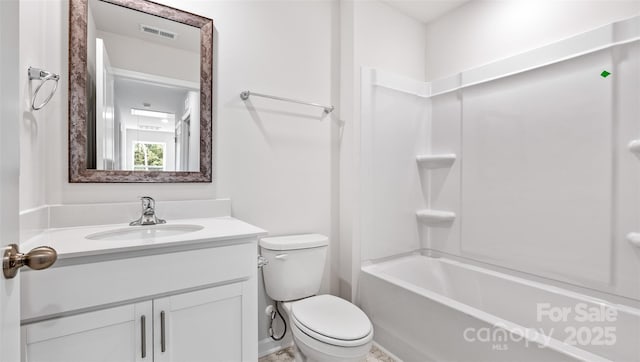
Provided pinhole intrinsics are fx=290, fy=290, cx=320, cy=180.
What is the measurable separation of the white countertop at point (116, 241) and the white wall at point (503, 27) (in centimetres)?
205

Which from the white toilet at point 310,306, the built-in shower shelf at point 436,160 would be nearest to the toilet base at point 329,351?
the white toilet at point 310,306

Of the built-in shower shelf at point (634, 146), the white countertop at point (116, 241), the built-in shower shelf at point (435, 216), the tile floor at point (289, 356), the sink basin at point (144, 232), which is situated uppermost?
the built-in shower shelf at point (634, 146)

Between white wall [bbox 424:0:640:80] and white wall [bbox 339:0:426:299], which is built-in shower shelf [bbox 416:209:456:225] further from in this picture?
white wall [bbox 424:0:640:80]

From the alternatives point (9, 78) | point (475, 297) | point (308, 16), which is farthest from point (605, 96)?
point (9, 78)

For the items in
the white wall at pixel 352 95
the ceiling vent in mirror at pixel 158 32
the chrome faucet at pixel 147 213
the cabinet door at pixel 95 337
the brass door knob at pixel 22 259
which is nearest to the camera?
the brass door knob at pixel 22 259

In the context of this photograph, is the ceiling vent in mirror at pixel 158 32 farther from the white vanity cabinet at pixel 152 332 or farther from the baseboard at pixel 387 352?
the baseboard at pixel 387 352

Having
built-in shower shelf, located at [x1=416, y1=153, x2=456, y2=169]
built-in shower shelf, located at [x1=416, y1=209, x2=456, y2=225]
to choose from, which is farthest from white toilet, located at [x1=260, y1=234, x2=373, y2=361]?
built-in shower shelf, located at [x1=416, y1=153, x2=456, y2=169]

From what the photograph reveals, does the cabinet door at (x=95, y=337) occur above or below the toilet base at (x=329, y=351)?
above

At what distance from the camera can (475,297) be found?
2.00 metres

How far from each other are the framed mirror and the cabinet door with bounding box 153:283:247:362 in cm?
69

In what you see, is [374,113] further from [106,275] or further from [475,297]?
[106,275]

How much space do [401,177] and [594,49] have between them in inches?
51.5

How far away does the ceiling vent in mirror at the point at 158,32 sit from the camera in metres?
1.49

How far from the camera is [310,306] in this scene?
158 centimetres
